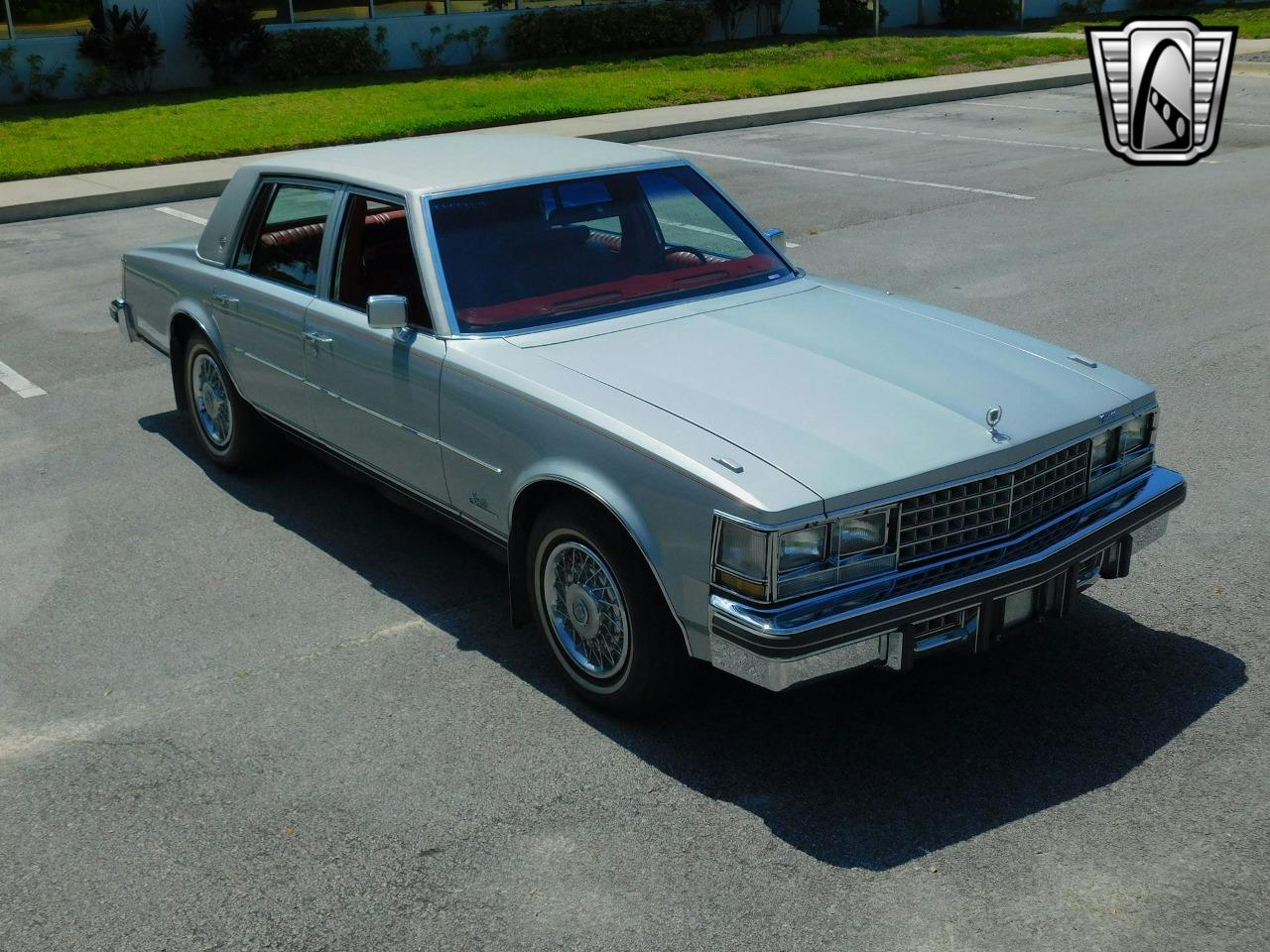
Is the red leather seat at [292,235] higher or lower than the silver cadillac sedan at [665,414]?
higher

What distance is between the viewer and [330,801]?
13.9ft

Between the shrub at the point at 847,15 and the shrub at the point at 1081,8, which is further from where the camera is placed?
the shrub at the point at 1081,8

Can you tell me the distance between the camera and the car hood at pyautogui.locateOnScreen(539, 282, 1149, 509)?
4137 millimetres

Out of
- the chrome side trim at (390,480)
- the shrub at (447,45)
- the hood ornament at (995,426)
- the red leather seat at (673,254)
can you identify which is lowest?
the chrome side trim at (390,480)

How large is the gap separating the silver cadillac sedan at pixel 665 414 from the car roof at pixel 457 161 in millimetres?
22

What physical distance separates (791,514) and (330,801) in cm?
168

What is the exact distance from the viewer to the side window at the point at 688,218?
5.69m

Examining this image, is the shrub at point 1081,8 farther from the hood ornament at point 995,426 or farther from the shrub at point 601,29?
the hood ornament at point 995,426

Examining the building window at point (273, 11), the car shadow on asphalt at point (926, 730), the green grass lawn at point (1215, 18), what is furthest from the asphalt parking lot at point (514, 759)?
the green grass lawn at point (1215, 18)

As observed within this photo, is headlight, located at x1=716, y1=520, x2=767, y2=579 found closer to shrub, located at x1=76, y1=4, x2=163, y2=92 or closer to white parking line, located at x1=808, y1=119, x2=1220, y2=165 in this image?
white parking line, located at x1=808, y1=119, x2=1220, y2=165

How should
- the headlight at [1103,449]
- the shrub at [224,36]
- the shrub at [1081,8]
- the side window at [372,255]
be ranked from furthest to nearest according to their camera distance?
the shrub at [1081,8] → the shrub at [224,36] → the side window at [372,255] → the headlight at [1103,449]

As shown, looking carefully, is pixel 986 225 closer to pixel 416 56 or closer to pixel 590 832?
pixel 590 832

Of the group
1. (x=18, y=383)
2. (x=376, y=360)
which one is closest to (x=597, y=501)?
(x=376, y=360)

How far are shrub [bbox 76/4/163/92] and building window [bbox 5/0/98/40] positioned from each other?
184 millimetres
